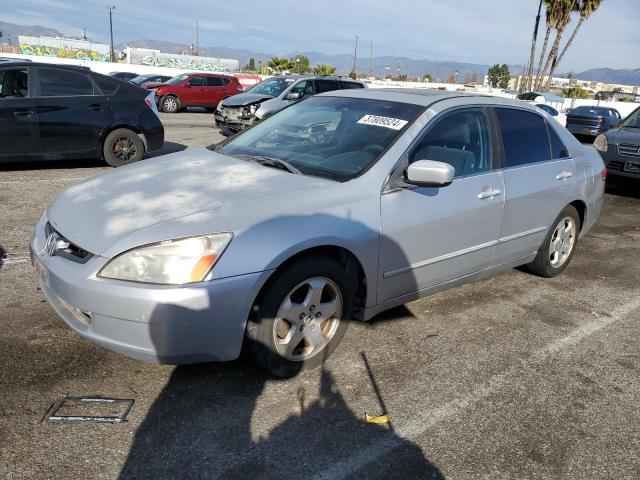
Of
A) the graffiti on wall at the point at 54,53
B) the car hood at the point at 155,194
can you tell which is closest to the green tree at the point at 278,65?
the graffiti on wall at the point at 54,53

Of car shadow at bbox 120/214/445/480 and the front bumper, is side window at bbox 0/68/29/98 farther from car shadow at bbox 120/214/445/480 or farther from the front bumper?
car shadow at bbox 120/214/445/480

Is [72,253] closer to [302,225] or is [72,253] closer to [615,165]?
[302,225]

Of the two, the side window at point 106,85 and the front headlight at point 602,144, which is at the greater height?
the side window at point 106,85

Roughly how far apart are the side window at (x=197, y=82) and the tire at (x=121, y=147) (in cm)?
1372

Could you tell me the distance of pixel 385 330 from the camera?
12.4 feet

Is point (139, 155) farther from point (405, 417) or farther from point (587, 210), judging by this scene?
point (405, 417)

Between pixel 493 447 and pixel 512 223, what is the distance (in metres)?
2.02

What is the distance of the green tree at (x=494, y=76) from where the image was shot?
322 feet

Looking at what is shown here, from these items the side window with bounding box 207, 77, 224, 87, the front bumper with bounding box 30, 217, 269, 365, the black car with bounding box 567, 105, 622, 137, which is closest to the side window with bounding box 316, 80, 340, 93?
the side window with bounding box 207, 77, 224, 87

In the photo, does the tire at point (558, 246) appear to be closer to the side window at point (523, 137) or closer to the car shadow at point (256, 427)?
the side window at point (523, 137)

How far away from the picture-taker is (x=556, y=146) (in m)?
4.76

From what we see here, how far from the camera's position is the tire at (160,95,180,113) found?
20906 mm

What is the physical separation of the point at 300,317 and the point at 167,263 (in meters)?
0.80

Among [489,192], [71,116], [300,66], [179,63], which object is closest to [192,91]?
[71,116]
